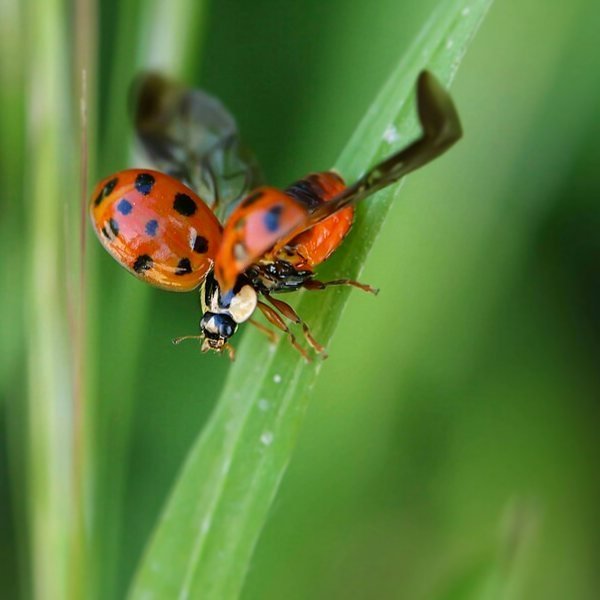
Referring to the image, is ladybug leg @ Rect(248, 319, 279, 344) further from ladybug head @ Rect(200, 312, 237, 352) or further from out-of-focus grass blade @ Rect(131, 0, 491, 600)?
ladybug head @ Rect(200, 312, 237, 352)

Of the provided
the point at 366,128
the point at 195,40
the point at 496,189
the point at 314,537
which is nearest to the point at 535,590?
the point at 314,537

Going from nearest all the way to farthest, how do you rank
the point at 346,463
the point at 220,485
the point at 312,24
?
the point at 220,485 < the point at 346,463 < the point at 312,24

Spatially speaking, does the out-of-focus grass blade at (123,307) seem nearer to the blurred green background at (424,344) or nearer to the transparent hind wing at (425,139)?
the blurred green background at (424,344)

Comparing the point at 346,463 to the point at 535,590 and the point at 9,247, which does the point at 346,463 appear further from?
the point at 9,247

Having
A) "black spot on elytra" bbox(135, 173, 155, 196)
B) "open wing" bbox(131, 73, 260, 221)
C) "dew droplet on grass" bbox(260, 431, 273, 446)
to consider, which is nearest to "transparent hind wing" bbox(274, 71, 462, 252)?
"dew droplet on grass" bbox(260, 431, 273, 446)

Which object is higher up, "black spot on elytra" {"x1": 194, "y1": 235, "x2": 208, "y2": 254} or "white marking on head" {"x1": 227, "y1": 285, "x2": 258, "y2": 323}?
"black spot on elytra" {"x1": 194, "y1": 235, "x2": 208, "y2": 254}

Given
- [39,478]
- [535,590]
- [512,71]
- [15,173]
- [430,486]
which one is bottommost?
[535,590]
